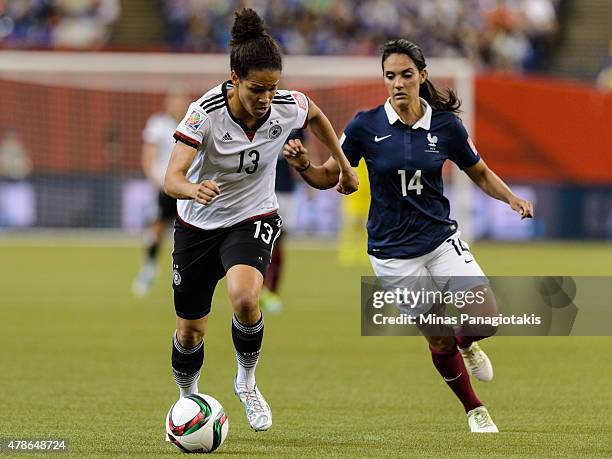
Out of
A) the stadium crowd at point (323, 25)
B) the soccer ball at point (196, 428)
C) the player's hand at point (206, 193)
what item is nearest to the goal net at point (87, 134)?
the stadium crowd at point (323, 25)

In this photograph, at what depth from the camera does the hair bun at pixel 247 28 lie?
22.6ft

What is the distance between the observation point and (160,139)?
1617 cm

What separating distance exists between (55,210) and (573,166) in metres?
9.88

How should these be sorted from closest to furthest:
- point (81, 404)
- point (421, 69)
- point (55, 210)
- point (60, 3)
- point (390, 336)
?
point (421, 69), point (81, 404), point (390, 336), point (55, 210), point (60, 3)

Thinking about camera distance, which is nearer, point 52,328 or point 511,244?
point 52,328

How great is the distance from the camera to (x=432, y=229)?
758 cm

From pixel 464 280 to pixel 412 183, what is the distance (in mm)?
631

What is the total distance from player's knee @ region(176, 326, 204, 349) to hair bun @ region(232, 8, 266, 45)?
62.1 inches

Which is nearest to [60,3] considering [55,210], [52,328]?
[55,210]

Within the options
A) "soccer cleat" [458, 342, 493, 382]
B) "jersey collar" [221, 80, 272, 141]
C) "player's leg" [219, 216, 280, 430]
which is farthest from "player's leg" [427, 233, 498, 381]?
"jersey collar" [221, 80, 272, 141]

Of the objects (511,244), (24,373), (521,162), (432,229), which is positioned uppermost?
(432,229)

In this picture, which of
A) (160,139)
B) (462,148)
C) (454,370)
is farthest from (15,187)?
(454,370)

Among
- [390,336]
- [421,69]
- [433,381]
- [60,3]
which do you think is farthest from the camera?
[60,3]

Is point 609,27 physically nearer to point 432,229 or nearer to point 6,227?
point 6,227
